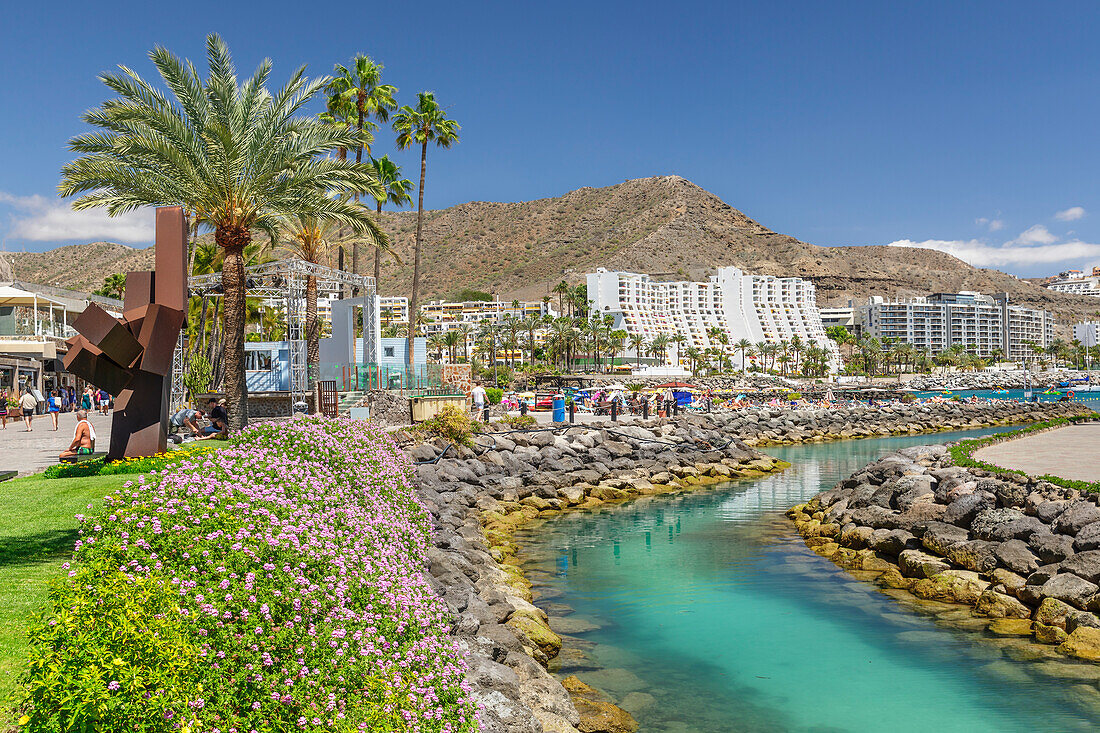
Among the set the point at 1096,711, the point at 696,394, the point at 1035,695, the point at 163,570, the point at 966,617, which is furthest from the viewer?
the point at 696,394

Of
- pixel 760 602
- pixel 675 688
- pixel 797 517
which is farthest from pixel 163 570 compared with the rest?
pixel 797 517

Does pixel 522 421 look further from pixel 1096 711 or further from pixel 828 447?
pixel 1096 711

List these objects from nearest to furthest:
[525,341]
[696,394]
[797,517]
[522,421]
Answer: [797,517]
[522,421]
[696,394]
[525,341]

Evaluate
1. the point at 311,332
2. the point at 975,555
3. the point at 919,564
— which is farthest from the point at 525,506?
the point at 975,555

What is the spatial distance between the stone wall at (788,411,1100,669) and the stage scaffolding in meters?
17.0

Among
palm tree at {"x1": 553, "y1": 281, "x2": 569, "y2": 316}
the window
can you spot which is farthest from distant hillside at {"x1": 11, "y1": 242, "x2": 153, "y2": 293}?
the window

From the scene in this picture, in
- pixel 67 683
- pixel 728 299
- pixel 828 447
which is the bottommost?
pixel 828 447

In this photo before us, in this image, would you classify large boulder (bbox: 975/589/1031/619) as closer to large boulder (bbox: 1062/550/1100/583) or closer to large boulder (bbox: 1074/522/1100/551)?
large boulder (bbox: 1062/550/1100/583)

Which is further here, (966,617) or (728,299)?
(728,299)

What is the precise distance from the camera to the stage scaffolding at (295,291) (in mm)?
25625

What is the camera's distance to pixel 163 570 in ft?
16.7

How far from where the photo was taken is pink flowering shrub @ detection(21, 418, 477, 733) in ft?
12.7

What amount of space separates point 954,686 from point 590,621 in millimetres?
5071

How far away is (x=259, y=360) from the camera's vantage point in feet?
105
